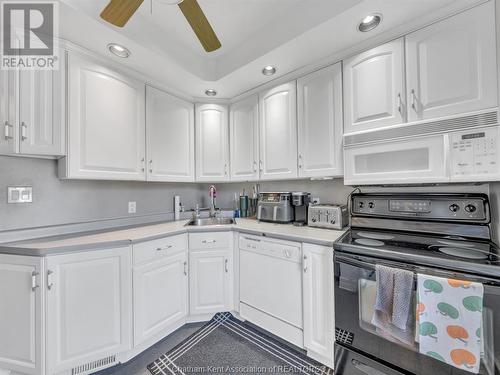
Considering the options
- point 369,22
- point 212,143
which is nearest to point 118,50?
point 212,143

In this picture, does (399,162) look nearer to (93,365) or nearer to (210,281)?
(210,281)

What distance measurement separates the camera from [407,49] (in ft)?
4.51

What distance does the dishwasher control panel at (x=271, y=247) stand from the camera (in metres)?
1.54

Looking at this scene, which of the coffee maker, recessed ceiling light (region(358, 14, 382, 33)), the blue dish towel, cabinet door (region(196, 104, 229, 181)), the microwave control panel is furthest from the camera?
cabinet door (region(196, 104, 229, 181))

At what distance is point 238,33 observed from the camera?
1.78 metres

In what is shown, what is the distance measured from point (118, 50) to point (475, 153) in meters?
2.40

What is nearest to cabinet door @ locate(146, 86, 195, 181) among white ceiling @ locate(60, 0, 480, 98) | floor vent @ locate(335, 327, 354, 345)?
white ceiling @ locate(60, 0, 480, 98)

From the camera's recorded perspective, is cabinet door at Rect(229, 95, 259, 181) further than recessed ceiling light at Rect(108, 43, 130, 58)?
Yes

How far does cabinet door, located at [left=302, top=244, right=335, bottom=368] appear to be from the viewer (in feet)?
4.53

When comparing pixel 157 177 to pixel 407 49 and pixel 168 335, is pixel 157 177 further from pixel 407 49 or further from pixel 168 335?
pixel 407 49

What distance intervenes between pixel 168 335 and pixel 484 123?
8.37ft

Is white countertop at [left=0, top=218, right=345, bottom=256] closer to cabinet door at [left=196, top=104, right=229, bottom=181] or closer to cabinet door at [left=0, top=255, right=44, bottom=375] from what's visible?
cabinet door at [left=0, top=255, right=44, bottom=375]

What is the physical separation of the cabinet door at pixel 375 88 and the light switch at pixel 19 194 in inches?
91.6

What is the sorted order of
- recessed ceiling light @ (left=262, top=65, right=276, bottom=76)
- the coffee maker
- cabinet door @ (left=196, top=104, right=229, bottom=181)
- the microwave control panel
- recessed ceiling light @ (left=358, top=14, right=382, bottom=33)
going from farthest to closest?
cabinet door @ (left=196, top=104, right=229, bottom=181) < the coffee maker < recessed ceiling light @ (left=262, top=65, right=276, bottom=76) < recessed ceiling light @ (left=358, top=14, right=382, bottom=33) < the microwave control panel
